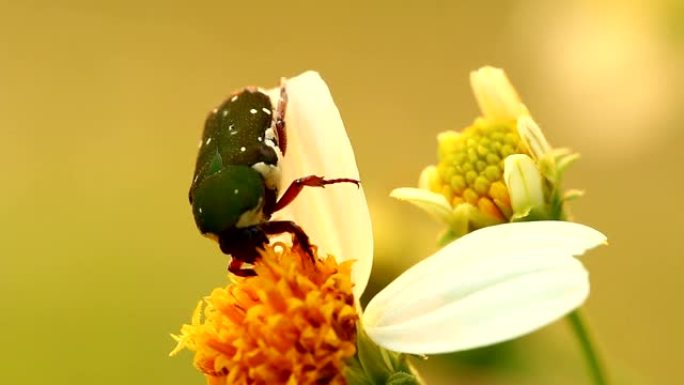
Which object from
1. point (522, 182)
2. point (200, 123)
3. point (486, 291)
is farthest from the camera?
point (200, 123)

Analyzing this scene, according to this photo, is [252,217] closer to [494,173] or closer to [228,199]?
[228,199]

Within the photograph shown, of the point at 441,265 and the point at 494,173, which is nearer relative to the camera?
the point at 441,265

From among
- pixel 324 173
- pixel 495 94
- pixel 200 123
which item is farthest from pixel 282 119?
pixel 200 123

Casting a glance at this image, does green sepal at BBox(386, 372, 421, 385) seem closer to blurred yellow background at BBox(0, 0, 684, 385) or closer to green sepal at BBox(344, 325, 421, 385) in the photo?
green sepal at BBox(344, 325, 421, 385)

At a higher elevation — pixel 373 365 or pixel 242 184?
pixel 242 184

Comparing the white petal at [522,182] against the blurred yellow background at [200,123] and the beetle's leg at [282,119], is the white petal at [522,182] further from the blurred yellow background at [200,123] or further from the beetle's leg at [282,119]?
the blurred yellow background at [200,123]

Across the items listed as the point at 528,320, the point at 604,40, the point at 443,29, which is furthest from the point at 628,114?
the point at 528,320
